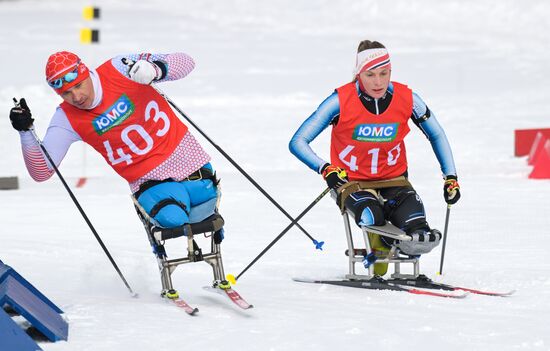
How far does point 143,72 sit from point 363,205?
1.52 metres

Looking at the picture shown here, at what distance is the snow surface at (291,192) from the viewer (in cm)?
607

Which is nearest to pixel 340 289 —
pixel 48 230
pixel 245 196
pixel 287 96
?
pixel 48 230

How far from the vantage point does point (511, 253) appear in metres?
8.48

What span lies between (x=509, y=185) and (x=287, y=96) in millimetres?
8649

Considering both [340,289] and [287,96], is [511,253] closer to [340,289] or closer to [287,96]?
[340,289]

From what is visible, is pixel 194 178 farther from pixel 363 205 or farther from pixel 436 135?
pixel 436 135

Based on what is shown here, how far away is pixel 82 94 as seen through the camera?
6.47 m

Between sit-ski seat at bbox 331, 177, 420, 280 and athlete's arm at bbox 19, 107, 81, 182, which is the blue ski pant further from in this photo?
sit-ski seat at bbox 331, 177, 420, 280

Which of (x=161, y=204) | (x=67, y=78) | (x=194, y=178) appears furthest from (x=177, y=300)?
(x=67, y=78)

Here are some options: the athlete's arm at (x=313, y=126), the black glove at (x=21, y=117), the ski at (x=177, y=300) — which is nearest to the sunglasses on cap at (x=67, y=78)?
the black glove at (x=21, y=117)

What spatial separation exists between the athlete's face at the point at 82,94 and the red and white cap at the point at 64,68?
2 centimetres

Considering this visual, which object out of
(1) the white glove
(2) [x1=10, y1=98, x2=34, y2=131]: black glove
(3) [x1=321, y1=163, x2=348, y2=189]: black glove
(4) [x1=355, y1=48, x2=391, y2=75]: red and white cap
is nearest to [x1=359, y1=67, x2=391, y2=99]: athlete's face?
(4) [x1=355, y1=48, x2=391, y2=75]: red and white cap

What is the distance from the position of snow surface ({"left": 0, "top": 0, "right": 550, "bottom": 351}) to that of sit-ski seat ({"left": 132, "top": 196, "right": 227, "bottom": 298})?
20cm

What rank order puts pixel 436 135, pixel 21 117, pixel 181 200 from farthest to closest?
1. pixel 436 135
2. pixel 181 200
3. pixel 21 117
